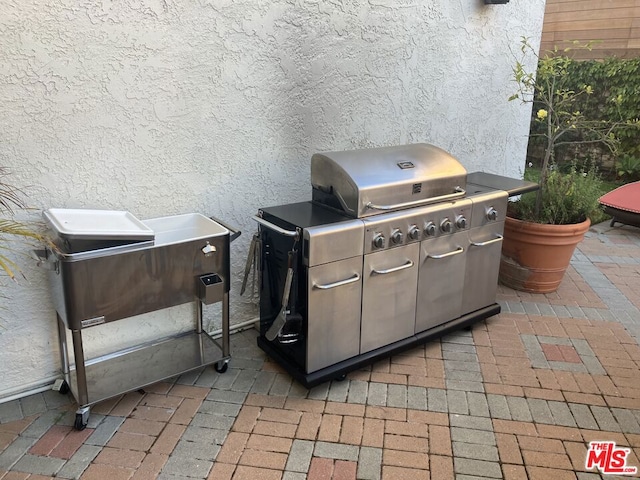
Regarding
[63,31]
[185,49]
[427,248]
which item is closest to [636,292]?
[427,248]

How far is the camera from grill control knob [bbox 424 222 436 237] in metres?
3.02

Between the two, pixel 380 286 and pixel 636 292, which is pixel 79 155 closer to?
pixel 380 286

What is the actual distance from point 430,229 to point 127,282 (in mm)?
1688

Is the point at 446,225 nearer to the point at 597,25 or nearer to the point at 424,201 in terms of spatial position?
the point at 424,201

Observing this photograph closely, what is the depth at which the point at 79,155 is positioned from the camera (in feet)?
8.51

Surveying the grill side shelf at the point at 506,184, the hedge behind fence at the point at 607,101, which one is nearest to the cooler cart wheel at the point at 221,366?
the grill side shelf at the point at 506,184

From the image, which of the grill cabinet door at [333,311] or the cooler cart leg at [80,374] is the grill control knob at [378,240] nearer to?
the grill cabinet door at [333,311]

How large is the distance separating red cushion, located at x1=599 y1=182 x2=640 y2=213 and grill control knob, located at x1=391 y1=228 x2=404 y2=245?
4.01 m

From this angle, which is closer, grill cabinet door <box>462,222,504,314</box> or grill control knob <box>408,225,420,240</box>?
grill control knob <box>408,225,420,240</box>

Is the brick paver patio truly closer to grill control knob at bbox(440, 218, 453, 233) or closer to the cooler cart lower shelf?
the cooler cart lower shelf

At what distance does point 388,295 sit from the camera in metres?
2.97

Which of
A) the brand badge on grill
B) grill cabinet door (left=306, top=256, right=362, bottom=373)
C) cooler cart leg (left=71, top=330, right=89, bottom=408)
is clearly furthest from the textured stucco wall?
grill cabinet door (left=306, top=256, right=362, bottom=373)

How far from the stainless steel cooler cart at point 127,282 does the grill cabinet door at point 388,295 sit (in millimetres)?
783

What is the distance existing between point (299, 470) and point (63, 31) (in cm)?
228
